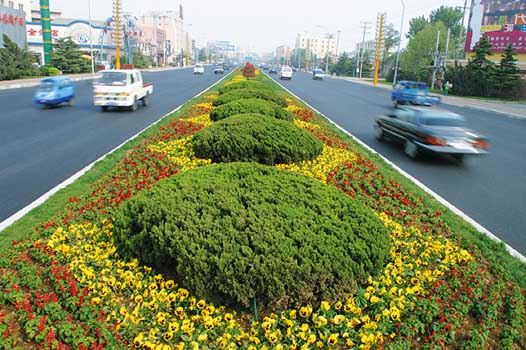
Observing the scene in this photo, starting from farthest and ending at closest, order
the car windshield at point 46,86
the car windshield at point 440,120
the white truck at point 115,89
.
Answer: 1. the car windshield at point 46,86
2. the white truck at point 115,89
3. the car windshield at point 440,120

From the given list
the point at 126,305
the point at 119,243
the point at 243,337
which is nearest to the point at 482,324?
the point at 243,337

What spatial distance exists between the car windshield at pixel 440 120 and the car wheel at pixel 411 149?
2.08 feet

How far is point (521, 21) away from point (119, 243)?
5171cm

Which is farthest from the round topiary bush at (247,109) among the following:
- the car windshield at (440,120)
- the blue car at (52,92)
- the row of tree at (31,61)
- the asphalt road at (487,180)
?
the row of tree at (31,61)

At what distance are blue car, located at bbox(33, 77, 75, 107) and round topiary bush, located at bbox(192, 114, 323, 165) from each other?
13949mm

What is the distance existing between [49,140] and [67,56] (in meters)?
46.3

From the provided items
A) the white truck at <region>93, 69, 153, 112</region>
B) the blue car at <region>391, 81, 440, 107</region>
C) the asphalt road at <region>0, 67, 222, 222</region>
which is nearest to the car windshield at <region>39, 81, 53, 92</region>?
the asphalt road at <region>0, 67, 222, 222</region>

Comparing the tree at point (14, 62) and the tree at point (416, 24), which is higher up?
the tree at point (416, 24)

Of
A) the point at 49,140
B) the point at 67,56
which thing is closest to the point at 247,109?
the point at 49,140

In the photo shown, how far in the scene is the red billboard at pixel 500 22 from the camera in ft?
148

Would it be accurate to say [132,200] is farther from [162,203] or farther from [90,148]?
[90,148]

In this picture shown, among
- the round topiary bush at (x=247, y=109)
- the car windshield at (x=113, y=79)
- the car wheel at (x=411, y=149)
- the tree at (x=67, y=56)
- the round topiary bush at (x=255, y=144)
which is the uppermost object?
the tree at (x=67, y=56)

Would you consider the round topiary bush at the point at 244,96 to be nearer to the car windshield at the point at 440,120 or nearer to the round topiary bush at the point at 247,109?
the round topiary bush at the point at 247,109

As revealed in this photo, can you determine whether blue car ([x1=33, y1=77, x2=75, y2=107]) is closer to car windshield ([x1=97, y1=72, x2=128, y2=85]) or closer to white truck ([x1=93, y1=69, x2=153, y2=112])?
white truck ([x1=93, y1=69, x2=153, y2=112])
